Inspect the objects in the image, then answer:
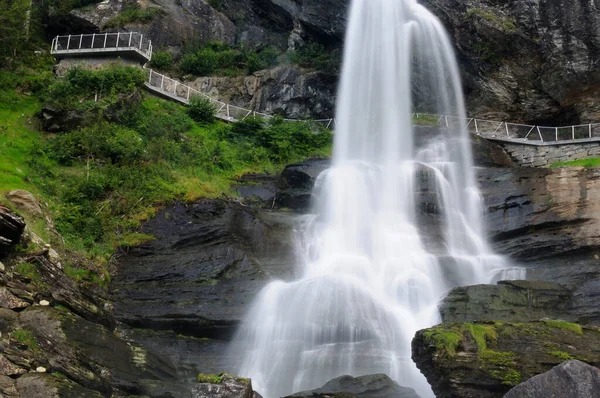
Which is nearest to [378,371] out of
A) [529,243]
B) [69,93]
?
[529,243]

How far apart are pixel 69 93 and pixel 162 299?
1210 centimetres

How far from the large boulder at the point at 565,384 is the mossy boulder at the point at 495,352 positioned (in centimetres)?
121

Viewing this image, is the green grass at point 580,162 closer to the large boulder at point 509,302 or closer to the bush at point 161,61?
the large boulder at point 509,302

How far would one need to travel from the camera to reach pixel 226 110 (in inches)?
1163

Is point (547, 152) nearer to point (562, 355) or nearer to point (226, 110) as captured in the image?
point (226, 110)

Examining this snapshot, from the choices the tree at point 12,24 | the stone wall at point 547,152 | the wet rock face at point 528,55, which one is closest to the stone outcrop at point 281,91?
the wet rock face at point 528,55

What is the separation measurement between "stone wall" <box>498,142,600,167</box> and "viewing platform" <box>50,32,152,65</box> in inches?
668

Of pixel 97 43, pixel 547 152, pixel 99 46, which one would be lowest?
pixel 547 152

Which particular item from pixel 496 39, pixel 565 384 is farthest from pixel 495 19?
pixel 565 384

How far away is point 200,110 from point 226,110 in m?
2.03

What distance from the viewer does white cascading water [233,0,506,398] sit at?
1430 cm

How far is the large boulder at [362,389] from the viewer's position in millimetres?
11547

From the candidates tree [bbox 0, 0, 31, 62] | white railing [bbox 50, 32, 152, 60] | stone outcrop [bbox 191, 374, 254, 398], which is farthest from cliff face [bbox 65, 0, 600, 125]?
stone outcrop [bbox 191, 374, 254, 398]

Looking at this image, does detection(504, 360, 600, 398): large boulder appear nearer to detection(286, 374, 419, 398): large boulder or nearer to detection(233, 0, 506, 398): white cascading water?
detection(286, 374, 419, 398): large boulder
